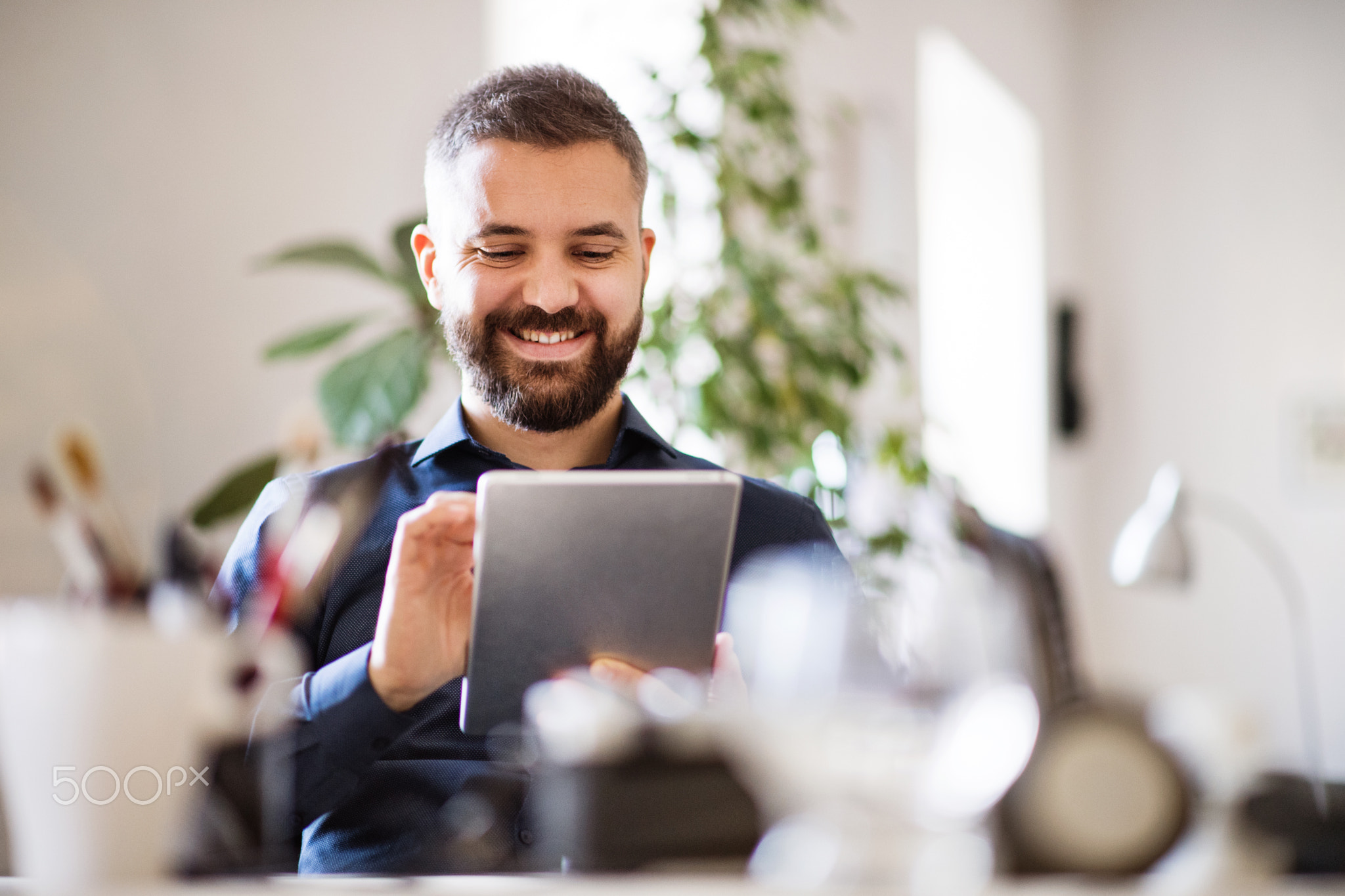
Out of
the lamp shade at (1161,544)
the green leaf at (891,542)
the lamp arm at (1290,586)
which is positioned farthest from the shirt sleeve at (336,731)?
the lamp arm at (1290,586)

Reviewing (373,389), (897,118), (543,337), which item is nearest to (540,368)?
(543,337)

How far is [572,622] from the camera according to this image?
3.19ft

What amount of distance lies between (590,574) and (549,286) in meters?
0.52

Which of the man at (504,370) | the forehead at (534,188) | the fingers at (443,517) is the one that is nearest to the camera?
the fingers at (443,517)

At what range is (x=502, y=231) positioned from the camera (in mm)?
1369

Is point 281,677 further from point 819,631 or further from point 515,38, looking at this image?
point 515,38

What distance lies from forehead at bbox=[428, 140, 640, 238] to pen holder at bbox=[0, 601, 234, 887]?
849mm

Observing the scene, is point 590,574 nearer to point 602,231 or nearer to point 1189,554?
point 602,231

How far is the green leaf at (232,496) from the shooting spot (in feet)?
6.48

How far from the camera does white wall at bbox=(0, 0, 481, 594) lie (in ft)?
7.17

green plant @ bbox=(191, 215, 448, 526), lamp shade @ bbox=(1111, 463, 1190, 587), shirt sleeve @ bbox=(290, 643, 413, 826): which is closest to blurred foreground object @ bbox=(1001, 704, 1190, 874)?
shirt sleeve @ bbox=(290, 643, 413, 826)

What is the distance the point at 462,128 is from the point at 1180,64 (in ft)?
13.7

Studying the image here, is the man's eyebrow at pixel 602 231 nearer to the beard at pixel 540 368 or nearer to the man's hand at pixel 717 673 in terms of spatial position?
the beard at pixel 540 368

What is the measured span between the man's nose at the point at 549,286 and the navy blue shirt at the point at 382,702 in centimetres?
21
